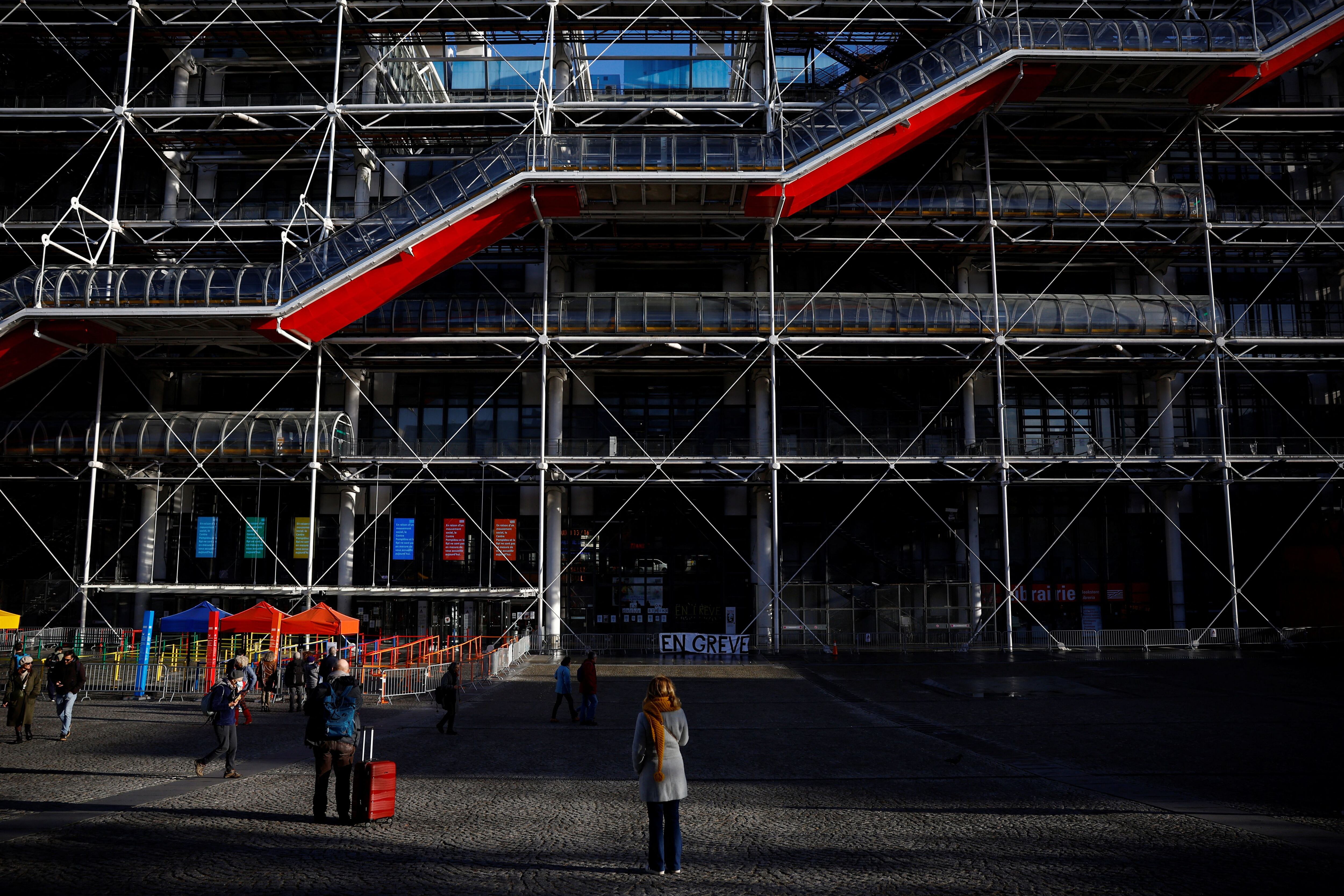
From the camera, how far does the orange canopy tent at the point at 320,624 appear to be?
19.3 meters

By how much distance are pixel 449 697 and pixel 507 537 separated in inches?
648

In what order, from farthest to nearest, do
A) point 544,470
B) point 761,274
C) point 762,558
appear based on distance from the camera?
1. point 761,274
2. point 762,558
3. point 544,470

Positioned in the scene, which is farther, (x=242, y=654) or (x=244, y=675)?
(x=242, y=654)

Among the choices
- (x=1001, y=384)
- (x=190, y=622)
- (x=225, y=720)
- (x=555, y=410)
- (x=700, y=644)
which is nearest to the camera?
(x=225, y=720)

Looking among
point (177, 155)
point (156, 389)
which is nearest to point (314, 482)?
point (156, 389)

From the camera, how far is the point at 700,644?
28.2m

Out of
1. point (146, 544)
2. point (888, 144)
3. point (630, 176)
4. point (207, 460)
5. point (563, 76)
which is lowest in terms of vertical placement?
point (146, 544)

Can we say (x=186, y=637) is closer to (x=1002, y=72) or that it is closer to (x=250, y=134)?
(x=250, y=134)

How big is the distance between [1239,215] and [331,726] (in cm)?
3261

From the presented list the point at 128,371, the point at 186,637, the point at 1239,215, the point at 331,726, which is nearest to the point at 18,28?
the point at 128,371

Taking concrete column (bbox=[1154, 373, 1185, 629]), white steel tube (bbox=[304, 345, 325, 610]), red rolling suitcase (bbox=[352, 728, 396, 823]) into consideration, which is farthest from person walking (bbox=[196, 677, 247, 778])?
concrete column (bbox=[1154, 373, 1185, 629])

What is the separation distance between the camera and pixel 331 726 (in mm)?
8336

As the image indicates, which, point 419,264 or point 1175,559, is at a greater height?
point 419,264

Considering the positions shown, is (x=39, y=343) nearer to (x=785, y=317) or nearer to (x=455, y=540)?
(x=455, y=540)
